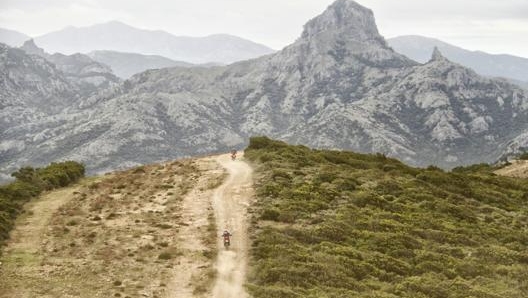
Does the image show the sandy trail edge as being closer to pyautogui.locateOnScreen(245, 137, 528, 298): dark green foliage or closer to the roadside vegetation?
pyautogui.locateOnScreen(245, 137, 528, 298): dark green foliage

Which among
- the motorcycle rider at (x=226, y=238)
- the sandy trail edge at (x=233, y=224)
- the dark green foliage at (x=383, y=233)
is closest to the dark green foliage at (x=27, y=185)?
the motorcycle rider at (x=226, y=238)

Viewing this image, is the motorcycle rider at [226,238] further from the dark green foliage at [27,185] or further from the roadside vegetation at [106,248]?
the dark green foliage at [27,185]

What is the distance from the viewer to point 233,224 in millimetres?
34188

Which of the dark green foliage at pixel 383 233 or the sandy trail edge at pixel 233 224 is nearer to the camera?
the sandy trail edge at pixel 233 224

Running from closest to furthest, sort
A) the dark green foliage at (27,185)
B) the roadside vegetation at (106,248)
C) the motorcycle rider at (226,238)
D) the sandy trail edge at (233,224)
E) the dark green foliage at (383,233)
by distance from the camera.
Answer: the roadside vegetation at (106,248)
the sandy trail edge at (233,224)
the dark green foliage at (383,233)
the motorcycle rider at (226,238)
the dark green foliage at (27,185)

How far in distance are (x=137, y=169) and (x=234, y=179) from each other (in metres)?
11.4

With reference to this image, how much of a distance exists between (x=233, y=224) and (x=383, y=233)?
9.93 metres

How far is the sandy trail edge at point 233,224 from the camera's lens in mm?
25328

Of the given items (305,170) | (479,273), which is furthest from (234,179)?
(479,273)

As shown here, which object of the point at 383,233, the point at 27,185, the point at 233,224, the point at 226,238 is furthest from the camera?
the point at 27,185

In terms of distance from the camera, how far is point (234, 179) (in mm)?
46156

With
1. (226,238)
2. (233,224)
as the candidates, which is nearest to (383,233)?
(233,224)

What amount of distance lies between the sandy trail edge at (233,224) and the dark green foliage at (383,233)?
2.59 feet

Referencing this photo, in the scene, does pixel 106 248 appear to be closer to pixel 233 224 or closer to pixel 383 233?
pixel 233 224
